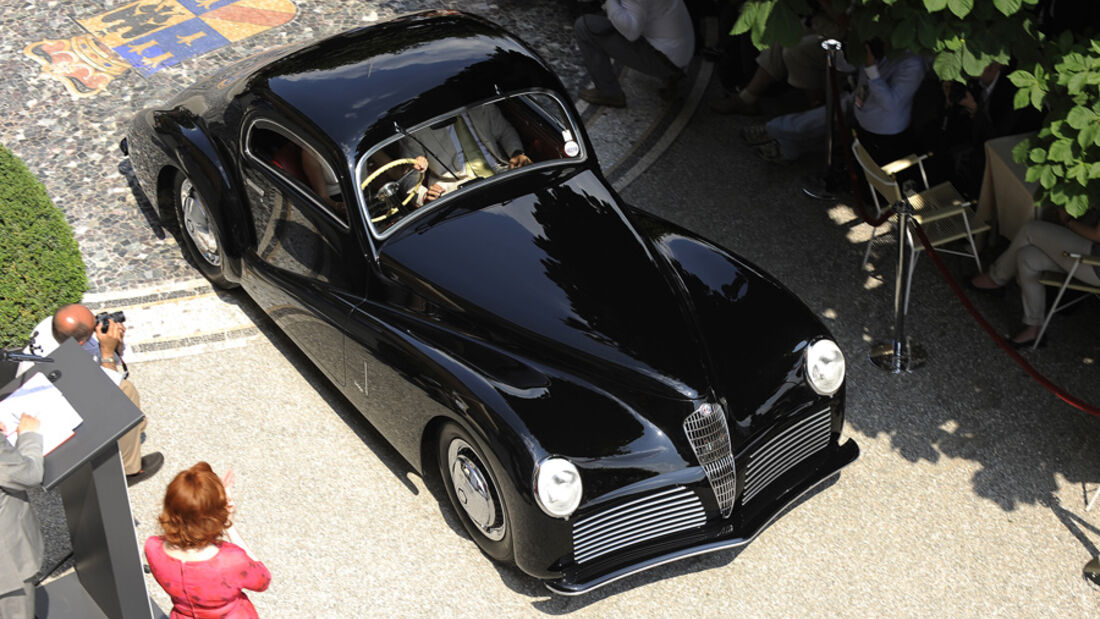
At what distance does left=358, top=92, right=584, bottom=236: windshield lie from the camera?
5852mm

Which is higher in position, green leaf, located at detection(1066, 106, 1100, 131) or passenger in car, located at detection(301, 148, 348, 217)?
green leaf, located at detection(1066, 106, 1100, 131)

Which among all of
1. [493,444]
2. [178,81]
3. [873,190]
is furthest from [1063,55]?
[178,81]

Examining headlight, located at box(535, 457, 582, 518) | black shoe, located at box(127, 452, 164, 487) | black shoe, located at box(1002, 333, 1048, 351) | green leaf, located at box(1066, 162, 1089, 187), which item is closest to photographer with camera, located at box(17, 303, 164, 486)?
black shoe, located at box(127, 452, 164, 487)

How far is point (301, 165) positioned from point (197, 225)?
129 centimetres

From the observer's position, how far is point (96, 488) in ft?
14.1

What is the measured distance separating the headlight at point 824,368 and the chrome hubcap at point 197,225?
3.73 metres

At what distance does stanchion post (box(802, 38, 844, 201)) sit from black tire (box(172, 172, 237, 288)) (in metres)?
4.08

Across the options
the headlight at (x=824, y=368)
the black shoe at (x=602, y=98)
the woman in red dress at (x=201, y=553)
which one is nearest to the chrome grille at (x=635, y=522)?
the headlight at (x=824, y=368)

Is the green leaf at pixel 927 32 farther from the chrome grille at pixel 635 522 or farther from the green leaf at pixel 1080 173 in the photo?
the chrome grille at pixel 635 522

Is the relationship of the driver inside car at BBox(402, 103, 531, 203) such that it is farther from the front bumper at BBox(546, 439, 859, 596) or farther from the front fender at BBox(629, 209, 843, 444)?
the front bumper at BBox(546, 439, 859, 596)

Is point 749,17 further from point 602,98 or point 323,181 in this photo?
point 602,98

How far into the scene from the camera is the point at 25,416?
409 centimetres

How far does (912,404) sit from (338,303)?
3.26 m

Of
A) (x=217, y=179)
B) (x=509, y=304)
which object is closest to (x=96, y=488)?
(x=509, y=304)
